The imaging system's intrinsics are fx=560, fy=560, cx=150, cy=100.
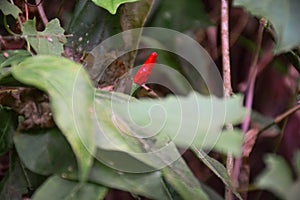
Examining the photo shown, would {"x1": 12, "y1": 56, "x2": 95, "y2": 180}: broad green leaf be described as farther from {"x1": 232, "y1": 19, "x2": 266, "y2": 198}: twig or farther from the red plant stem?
{"x1": 232, "y1": 19, "x2": 266, "y2": 198}: twig

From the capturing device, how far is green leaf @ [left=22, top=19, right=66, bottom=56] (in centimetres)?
80

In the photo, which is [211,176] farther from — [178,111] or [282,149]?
[178,111]

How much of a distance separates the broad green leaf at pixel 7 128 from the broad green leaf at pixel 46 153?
0.10 meters

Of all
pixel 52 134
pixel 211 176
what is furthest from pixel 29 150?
pixel 211 176

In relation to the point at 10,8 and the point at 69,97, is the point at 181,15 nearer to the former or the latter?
the point at 10,8

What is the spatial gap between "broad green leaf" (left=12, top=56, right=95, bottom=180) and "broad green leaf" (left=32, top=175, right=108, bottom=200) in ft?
0.21

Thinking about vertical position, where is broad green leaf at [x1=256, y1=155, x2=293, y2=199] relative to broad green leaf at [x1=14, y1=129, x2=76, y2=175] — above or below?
above

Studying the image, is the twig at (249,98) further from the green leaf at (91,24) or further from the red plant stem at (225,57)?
the green leaf at (91,24)

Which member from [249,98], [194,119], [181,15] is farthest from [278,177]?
[181,15]

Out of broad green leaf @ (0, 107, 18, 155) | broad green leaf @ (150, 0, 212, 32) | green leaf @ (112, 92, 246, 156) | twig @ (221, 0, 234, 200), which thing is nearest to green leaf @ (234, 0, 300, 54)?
green leaf @ (112, 92, 246, 156)

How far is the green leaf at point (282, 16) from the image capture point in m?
0.65

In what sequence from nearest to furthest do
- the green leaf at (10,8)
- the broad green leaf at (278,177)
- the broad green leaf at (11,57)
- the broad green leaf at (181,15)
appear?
the broad green leaf at (278,177)
the broad green leaf at (11,57)
the green leaf at (10,8)
the broad green leaf at (181,15)

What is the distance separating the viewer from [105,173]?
2.11ft

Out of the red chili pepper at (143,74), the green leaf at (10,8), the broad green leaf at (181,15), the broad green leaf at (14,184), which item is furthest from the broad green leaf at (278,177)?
the broad green leaf at (181,15)
